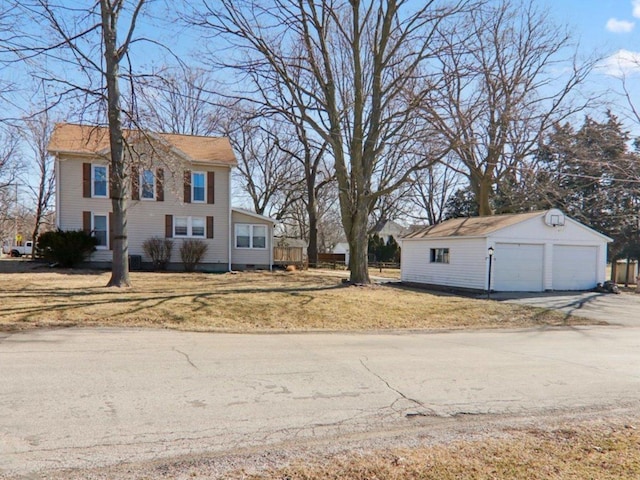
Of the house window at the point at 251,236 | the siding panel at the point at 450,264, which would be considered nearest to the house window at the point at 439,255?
the siding panel at the point at 450,264

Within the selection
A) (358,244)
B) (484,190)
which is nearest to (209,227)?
(358,244)

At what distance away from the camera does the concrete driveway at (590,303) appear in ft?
44.2

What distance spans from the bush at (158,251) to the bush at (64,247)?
2866mm

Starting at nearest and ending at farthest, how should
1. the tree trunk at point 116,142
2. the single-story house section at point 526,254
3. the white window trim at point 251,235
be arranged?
1. the tree trunk at point 116,142
2. the single-story house section at point 526,254
3. the white window trim at point 251,235

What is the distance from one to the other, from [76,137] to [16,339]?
19.3 meters

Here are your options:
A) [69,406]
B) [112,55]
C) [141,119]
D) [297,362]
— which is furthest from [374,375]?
[112,55]

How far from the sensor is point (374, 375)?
243 inches

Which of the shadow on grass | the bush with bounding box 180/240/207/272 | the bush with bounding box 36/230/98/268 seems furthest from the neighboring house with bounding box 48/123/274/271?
the shadow on grass

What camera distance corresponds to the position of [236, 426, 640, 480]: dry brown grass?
3.34 metres

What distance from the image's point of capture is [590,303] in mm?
16719

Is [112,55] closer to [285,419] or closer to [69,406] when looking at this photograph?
[69,406]

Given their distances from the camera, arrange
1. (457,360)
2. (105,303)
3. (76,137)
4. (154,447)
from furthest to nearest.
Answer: (76,137)
(105,303)
(457,360)
(154,447)

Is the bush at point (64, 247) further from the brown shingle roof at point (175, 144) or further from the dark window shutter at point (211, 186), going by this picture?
the dark window shutter at point (211, 186)

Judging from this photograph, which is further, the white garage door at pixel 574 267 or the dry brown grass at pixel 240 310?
the white garage door at pixel 574 267
